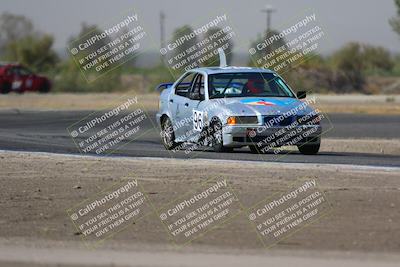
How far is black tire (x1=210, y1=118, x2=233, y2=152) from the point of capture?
53.5 ft

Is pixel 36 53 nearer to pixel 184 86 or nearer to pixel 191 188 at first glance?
pixel 184 86

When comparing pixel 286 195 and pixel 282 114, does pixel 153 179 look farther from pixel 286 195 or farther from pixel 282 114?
pixel 282 114

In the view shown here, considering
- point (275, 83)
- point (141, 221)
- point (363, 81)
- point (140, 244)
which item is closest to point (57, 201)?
point (141, 221)

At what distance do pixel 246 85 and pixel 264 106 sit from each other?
103cm

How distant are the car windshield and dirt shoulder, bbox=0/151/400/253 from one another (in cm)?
273

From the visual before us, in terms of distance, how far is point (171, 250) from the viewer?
349 inches

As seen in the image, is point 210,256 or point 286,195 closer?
point 210,256

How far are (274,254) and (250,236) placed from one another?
2.58ft

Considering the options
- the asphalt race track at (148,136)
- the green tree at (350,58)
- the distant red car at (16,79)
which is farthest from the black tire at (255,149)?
the green tree at (350,58)

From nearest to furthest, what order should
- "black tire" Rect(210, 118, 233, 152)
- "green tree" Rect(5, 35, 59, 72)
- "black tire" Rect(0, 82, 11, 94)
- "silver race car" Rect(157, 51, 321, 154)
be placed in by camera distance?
"silver race car" Rect(157, 51, 321, 154), "black tire" Rect(210, 118, 233, 152), "black tire" Rect(0, 82, 11, 94), "green tree" Rect(5, 35, 59, 72)

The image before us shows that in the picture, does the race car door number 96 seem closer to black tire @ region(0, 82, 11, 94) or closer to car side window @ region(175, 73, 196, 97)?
car side window @ region(175, 73, 196, 97)

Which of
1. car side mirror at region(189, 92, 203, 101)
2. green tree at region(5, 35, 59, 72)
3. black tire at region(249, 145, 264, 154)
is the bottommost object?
black tire at region(249, 145, 264, 154)

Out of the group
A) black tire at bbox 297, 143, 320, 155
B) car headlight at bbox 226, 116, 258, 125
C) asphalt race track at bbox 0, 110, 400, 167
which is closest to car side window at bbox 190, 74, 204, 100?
asphalt race track at bbox 0, 110, 400, 167

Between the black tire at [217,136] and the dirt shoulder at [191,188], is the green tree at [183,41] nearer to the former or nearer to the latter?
the black tire at [217,136]
